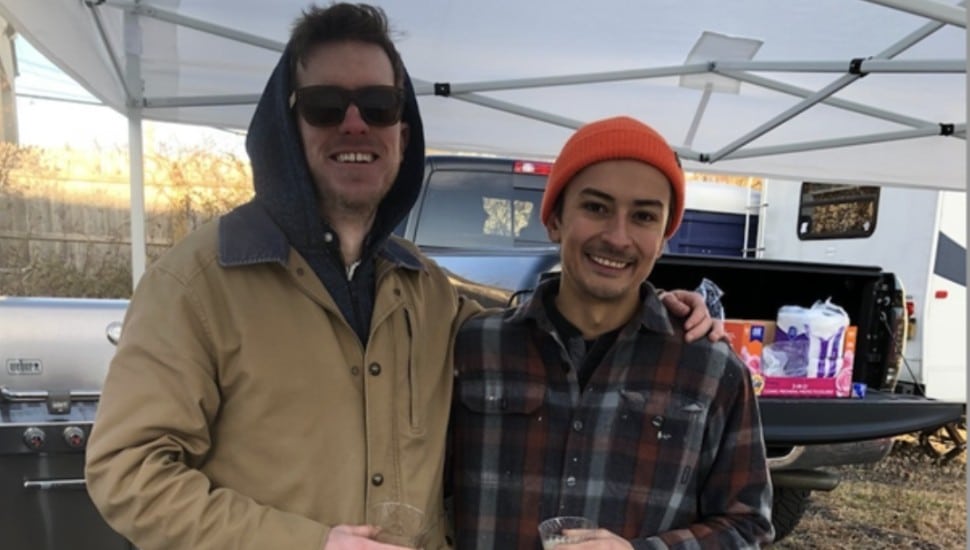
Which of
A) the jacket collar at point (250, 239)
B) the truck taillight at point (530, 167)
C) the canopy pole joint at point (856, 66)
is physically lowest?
the jacket collar at point (250, 239)

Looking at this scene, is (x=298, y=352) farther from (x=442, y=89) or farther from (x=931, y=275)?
(x=931, y=275)

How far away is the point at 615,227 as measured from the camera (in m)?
1.39

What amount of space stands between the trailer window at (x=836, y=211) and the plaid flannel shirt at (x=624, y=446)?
18.2ft

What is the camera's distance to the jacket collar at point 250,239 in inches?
47.3

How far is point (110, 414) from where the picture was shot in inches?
41.8

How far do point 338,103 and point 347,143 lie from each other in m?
0.08

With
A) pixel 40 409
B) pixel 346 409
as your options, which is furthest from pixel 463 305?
pixel 40 409

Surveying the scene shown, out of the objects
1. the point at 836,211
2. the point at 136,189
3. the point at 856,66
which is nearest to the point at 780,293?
the point at 856,66

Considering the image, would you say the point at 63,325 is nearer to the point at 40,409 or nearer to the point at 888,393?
the point at 40,409

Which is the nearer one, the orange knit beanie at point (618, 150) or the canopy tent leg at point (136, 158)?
the orange knit beanie at point (618, 150)

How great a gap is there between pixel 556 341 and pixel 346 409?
474 mm

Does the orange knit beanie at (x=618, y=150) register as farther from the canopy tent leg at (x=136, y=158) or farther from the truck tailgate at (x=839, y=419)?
the canopy tent leg at (x=136, y=158)

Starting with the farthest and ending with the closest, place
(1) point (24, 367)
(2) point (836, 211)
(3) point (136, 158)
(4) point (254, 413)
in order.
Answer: (2) point (836, 211), (3) point (136, 158), (1) point (24, 367), (4) point (254, 413)

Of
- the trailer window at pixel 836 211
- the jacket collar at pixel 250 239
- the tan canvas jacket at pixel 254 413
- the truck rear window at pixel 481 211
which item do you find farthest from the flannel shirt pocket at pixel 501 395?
the trailer window at pixel 836 211
